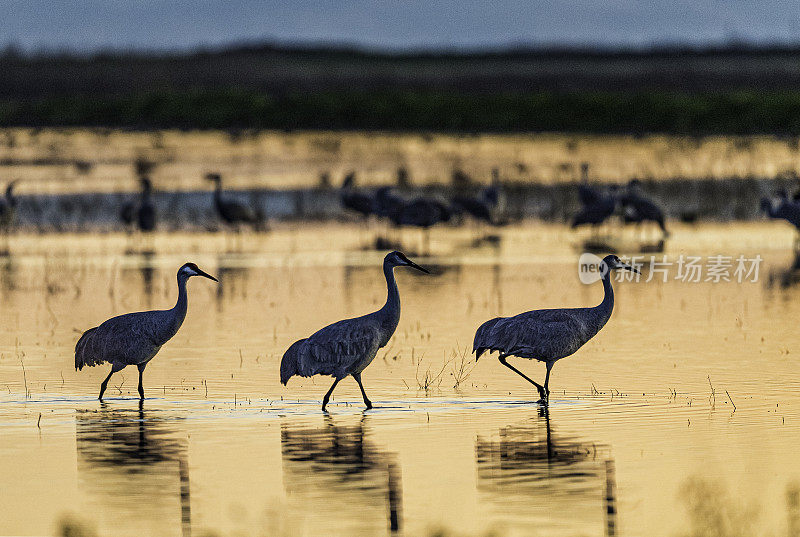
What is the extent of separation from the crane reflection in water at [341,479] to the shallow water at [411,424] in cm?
2

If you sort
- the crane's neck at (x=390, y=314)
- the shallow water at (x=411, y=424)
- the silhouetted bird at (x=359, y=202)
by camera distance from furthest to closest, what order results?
the silhouetted bird at (x=359, y=202) < the crane's neck at (x=390, y=314) < the shallow water at (x=411, y=424)

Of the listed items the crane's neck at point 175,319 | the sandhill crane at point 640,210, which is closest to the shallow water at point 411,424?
the crane's neck at point 175,319

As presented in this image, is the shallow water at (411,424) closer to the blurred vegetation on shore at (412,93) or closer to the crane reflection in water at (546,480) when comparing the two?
the crane reflection in water at (546,480)

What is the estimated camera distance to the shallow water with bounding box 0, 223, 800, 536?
9234mm

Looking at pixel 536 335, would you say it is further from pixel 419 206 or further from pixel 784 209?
pixel 784 209

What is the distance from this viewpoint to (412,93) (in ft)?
185

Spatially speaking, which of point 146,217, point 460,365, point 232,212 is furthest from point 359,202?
point 460,365

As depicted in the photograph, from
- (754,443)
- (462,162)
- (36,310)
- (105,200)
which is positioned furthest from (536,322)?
(462,162)

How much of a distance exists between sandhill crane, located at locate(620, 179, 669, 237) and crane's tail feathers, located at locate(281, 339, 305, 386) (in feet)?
59.6

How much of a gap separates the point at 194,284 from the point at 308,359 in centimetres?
1021

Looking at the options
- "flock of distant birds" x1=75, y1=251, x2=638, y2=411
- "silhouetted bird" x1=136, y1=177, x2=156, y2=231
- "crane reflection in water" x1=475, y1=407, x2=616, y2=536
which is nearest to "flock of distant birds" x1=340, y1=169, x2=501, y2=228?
"silhouetted bird" x1=136, y1=177, x2=156, y2=231

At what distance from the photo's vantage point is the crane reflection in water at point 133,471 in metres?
9.11

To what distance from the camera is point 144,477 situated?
33.4 feet

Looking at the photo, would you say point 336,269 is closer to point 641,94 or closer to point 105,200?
point 105,200
